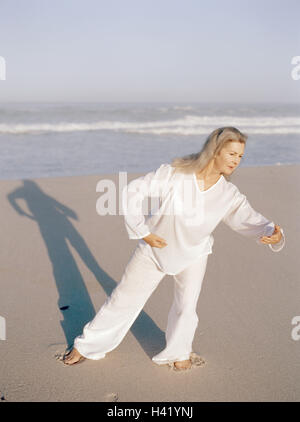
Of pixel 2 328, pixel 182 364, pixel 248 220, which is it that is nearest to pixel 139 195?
pixel 248 220

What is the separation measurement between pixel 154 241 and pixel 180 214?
0.83 ft

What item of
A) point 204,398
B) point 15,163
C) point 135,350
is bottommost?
point 204,398

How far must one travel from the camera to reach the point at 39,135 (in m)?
17.4

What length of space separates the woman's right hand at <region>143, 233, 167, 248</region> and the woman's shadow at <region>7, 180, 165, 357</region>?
3.67 feet

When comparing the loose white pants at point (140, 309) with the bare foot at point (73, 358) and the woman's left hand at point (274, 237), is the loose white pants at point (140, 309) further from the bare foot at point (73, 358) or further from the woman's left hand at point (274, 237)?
the woman's left hand at point (274, 237)

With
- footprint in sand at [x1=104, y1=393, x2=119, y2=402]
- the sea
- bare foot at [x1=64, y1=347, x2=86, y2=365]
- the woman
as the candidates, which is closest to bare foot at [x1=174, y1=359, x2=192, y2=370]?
the woman

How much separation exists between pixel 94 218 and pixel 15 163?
557cm

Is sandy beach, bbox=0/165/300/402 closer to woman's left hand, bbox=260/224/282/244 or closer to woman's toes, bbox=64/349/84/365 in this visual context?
woman's toes, bbox=64/349/84/365

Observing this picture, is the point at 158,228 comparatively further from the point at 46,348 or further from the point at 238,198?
the point at 46,348

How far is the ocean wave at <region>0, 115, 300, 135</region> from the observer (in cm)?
1948

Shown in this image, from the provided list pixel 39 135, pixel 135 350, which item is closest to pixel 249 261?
pixel 135 350

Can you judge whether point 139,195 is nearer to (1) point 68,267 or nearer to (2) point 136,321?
(2) point 136,321

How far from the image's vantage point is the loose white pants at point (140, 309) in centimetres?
295

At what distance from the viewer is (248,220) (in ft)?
9.78
